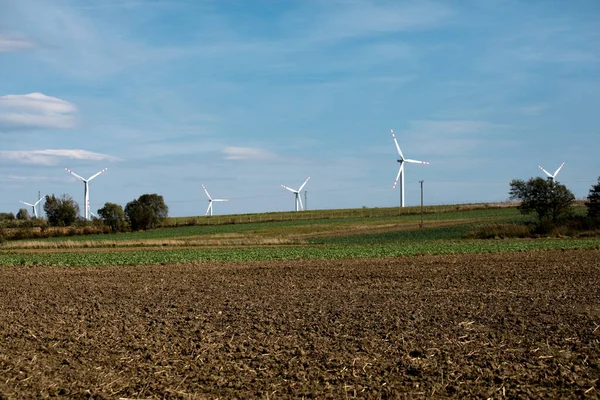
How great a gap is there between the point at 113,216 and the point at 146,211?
266 inches

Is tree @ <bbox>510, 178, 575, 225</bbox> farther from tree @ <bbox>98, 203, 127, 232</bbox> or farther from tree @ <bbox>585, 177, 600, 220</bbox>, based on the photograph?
tree @ <bbox>98, 203, 127, 232</bbox>

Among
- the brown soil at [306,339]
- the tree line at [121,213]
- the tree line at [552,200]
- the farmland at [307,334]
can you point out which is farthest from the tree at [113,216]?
the brown soil at [306,339]

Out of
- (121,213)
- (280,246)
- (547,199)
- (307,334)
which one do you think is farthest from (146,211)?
(307,334)

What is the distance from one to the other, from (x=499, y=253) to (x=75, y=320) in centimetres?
3227

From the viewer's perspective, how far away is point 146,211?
113 metres

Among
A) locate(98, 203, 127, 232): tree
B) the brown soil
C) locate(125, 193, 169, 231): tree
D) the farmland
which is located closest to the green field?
locate(125, 193, 169, 231): tree

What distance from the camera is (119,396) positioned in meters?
12.0

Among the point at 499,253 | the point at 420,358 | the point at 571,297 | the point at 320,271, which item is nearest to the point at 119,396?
the point at 420,358

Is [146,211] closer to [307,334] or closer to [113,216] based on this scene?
[113,216]

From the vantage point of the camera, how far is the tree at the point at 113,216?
106938mm

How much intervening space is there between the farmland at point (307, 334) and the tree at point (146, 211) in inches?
3119

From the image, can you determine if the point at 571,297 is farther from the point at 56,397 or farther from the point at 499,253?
the point at 499,253

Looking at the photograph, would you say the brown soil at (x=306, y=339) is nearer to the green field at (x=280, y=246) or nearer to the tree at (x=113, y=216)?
the green field at (x=280, y=246)

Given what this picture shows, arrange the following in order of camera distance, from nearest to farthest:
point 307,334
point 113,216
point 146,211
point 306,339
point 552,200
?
point 306,339
point 307,334
point 552,200
point 113,216
point 146,211
